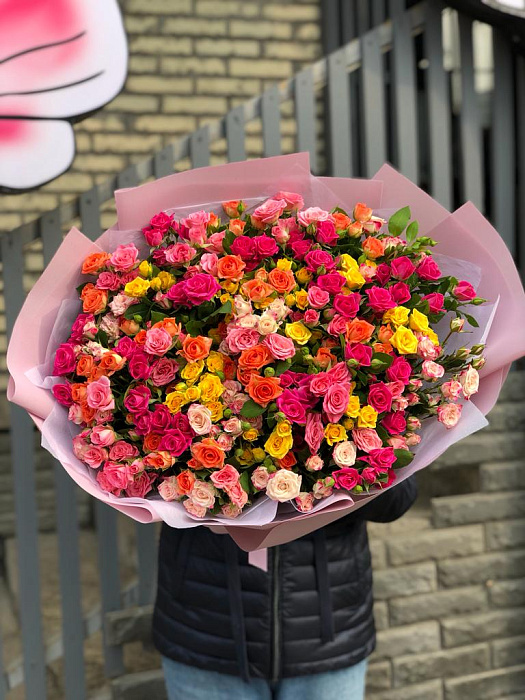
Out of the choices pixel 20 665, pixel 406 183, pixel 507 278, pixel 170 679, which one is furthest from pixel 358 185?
pixel 20 665

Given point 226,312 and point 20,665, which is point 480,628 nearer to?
point 20,665

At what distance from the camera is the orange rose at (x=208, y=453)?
1.31 m

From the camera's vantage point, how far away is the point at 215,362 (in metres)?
1.37

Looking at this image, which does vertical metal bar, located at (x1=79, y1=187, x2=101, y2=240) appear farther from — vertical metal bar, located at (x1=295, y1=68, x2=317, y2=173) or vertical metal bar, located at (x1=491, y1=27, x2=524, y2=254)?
vertical metal bar, located at (x1=491, y1=27, x2=524, y2=254)

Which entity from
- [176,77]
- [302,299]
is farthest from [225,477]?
[176,77]

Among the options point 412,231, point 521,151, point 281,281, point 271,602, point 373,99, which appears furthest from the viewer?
point 521,151

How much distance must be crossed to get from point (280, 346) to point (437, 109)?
6.26 ft

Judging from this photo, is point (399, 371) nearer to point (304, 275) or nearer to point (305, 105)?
point (304, 275)

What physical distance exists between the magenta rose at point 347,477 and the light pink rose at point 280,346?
23 cm

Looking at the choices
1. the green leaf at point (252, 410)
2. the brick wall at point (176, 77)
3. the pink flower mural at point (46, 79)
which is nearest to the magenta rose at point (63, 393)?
Answer: the green leaf at point (252, 410)

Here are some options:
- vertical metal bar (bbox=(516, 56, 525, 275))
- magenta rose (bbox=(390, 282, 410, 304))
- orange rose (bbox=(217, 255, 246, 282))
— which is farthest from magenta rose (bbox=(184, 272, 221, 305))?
vertical metal bar (bbox=(516, 56, 525, 275))

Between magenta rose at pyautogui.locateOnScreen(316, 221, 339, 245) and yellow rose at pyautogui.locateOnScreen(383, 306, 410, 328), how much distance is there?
19 cm

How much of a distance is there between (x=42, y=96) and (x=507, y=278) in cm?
151

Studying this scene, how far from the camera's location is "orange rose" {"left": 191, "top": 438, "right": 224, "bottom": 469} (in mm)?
1311
